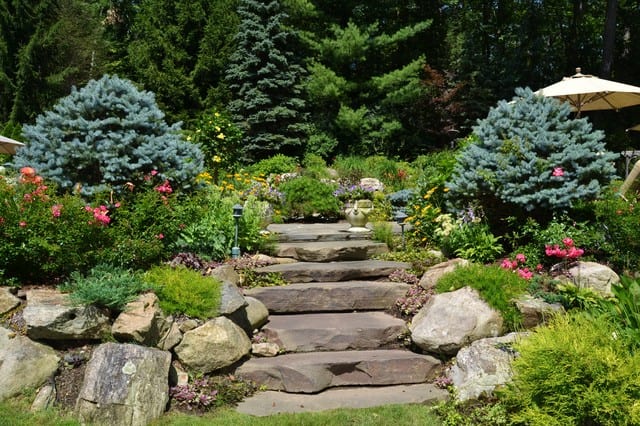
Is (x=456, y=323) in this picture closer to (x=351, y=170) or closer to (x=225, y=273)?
(x=225, y=273)

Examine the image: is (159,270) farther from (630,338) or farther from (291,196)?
(291,196)

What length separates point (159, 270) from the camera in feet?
16.8

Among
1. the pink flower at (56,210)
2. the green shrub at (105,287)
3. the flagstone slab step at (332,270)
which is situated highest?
the pink flower at (56,210)

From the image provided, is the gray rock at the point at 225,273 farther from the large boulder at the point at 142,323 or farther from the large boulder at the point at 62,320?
the large boulder at the point at 62,320

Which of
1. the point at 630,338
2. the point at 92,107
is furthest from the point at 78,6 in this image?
the point at 630,338

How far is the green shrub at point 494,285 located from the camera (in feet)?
16.1

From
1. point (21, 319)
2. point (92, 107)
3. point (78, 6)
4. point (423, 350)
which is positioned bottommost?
point (423, 350)

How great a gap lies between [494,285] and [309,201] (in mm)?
4839

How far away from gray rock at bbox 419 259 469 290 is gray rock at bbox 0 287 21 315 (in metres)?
3.89

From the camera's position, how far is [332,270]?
244 inches

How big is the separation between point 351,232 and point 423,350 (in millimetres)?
2900

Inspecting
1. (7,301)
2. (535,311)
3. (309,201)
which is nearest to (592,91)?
(309,201)

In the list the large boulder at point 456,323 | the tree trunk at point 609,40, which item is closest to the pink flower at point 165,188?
the large boulder at point 456,323

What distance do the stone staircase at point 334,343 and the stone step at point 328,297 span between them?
10 mm
